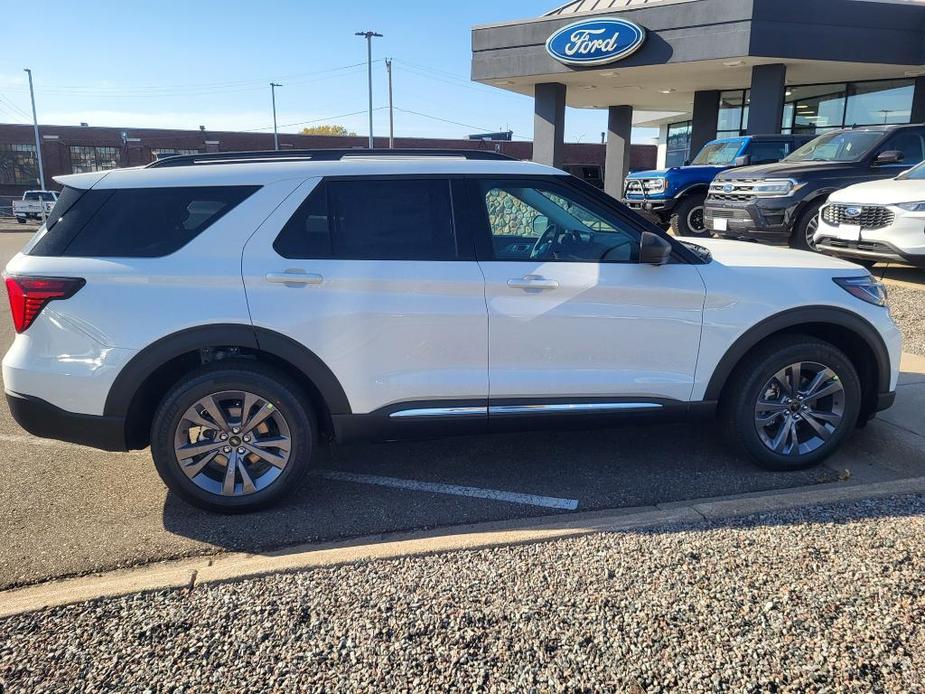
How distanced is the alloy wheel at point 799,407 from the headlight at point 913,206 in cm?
492

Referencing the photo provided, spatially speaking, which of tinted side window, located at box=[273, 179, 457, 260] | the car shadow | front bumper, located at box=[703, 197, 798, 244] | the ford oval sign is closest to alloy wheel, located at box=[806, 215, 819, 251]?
front bumper, located at box=[703, 197, 798, 244]

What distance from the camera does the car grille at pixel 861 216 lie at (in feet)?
27.0

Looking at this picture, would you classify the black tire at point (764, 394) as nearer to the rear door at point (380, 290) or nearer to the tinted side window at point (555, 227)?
the tinted side window at point (555, 227)

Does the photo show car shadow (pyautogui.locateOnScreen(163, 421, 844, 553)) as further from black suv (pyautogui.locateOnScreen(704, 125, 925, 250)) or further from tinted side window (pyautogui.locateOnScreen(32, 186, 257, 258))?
black suv (pyautogui.locateOnScreen(704, 125, 925, 250))

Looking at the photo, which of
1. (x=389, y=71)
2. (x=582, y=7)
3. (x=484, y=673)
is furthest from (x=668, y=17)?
(x=389, y=71)

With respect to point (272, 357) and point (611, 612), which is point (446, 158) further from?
point (611, 612)

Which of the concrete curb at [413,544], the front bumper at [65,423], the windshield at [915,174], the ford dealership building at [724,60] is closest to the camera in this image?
the concrete curb at [413,544]

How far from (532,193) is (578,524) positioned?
182 cm

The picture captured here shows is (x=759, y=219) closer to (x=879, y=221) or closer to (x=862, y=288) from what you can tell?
(x=879, y=221)

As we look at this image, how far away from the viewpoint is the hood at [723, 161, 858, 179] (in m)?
10.2

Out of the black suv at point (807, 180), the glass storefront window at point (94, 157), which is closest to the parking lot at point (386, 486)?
the black suv at point (807, 180)

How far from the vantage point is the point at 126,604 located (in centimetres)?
287

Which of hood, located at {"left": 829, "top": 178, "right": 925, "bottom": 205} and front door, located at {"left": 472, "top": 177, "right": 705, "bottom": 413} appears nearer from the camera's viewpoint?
front door, located at {"left": 472, "top": 177, "right": 705, "bottom": 413}

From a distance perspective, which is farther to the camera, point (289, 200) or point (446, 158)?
point (446, 158)
